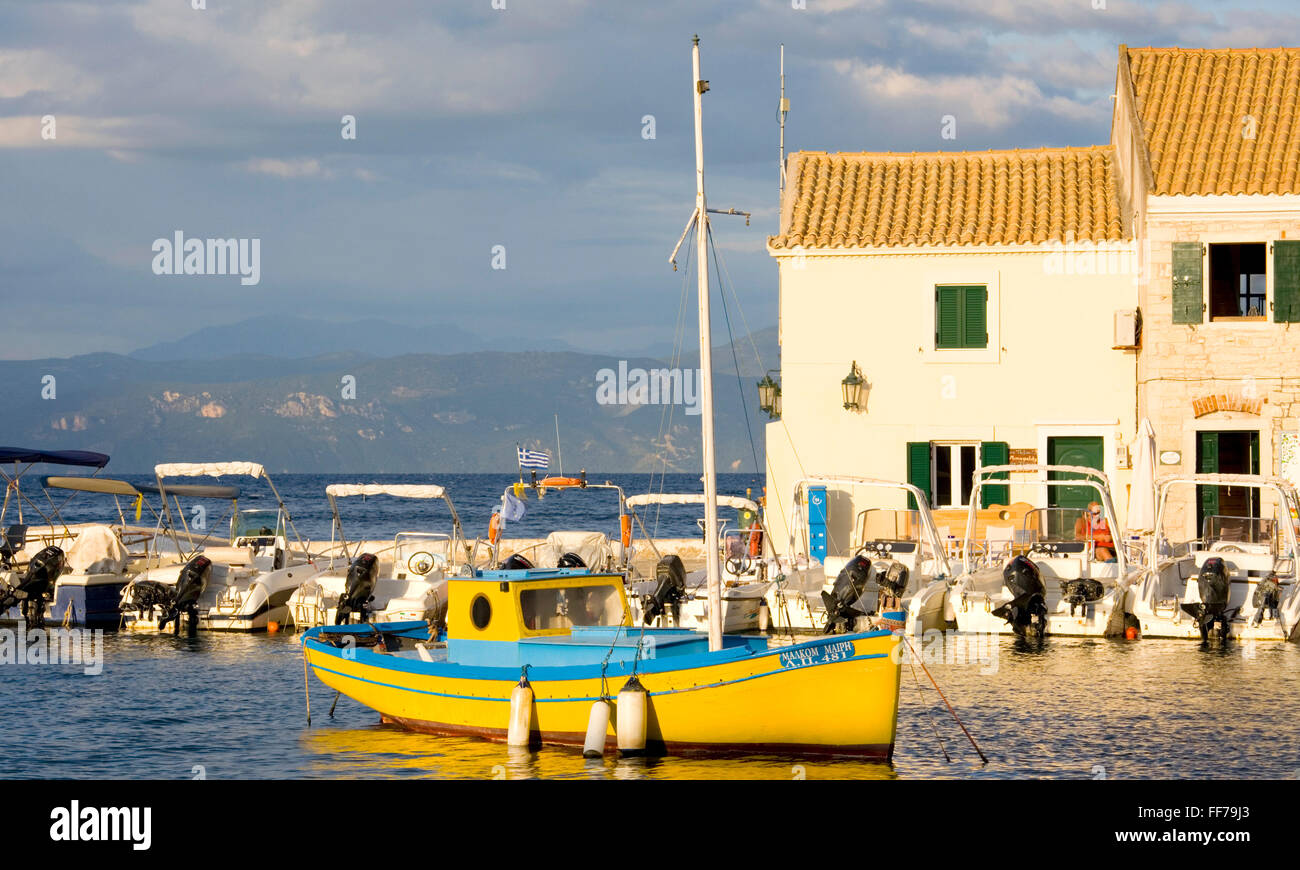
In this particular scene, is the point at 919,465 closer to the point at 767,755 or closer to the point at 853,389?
the point at 853,389

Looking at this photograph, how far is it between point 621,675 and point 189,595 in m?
14.5

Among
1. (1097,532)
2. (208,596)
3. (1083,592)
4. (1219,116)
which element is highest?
(1219,116)

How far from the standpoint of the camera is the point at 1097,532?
29625 millimetres

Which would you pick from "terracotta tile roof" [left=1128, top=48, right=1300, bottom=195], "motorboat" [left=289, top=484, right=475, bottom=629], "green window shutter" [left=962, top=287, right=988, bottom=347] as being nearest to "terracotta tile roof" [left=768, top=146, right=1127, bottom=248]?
"green window shutter" [left=962, top=287, right=988, bottom=347]

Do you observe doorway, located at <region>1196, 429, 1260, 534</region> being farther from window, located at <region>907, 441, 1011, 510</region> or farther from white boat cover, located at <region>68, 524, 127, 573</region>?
white boat cover, located at <region>68, 524, 127, 573</region>

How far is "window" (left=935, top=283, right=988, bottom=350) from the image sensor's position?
3288 centimetres

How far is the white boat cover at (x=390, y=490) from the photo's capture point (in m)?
30.9

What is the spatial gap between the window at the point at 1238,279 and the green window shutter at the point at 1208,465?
9.41 ft

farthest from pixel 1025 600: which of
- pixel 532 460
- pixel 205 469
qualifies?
pixel 205 469

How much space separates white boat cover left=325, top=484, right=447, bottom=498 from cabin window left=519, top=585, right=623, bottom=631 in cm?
1193

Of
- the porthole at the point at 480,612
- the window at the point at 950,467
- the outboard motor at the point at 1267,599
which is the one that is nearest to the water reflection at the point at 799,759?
the outboard motor at the point at 1267,599

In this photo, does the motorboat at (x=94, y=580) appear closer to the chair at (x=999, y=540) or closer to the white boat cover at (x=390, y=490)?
the white boat cover at (x=390, y=490)
